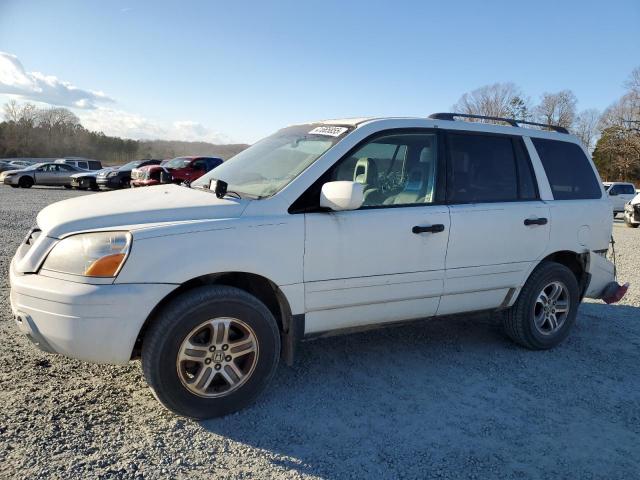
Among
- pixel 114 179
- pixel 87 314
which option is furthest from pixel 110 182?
pixel 87 314

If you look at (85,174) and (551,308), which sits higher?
(85,174)

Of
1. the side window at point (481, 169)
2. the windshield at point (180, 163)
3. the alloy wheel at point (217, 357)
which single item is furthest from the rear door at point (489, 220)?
the windshield at point (180, 163)

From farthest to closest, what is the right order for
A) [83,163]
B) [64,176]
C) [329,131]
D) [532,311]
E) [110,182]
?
[83,163], [64,176], [110,182], [532,311], [329,131]

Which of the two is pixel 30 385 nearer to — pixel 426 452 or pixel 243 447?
pixel 243 447

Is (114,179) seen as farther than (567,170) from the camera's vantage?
Yes

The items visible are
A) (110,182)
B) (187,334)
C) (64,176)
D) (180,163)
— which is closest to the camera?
(187,334)

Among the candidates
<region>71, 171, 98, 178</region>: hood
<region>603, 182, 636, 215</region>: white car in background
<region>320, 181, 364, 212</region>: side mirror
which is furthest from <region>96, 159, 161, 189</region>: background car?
<region>320, 181, 364, 212</region>: side mirror

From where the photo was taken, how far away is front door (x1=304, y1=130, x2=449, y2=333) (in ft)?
11.0

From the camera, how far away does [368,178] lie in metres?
3.75

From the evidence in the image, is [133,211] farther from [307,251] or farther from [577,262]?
[577,262]

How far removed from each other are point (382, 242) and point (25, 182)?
2896 cm

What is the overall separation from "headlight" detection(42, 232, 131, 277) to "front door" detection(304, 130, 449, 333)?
1138 millimetres

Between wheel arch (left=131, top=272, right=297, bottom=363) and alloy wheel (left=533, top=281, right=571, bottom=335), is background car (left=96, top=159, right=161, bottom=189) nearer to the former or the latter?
wheel arch (left=131, top=272, right=297, bottom=363)

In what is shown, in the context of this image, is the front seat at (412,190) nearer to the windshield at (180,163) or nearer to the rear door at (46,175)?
the windshield at (180,163)
